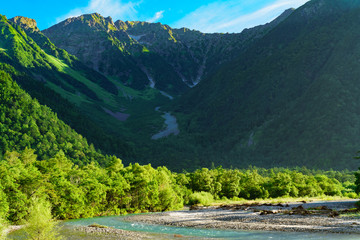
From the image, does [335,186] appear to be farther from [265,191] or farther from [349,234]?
[349,234]

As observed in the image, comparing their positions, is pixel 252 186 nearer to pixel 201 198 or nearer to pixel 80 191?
pixel 201 198

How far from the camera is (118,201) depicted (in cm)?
7656

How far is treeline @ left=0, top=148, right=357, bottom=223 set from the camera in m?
55.9

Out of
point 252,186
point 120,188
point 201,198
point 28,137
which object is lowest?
point 201,198

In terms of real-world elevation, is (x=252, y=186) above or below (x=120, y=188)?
below

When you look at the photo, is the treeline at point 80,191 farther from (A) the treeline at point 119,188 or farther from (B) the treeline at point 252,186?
(B) the treeline at point 252,186

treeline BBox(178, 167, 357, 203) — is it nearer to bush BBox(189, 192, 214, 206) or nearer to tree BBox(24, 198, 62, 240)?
bush BBox(189, 192, 214, 206)

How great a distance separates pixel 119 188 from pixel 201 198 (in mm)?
34582

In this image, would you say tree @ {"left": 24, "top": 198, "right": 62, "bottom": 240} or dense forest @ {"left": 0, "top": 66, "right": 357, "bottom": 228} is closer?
tree @ {"left": 24, "top": 198, "right": 62, "bottom": 240}

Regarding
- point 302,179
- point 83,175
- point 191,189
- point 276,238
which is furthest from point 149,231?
point 302,179

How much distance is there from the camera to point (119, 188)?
7388cm

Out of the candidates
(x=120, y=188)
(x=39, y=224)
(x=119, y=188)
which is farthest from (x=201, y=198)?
(x=39, y=224)

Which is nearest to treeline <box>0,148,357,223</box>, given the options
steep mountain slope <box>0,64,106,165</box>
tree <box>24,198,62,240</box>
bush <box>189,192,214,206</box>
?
bush <box>189,192,214,206</box>

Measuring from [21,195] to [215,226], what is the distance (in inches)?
1265
